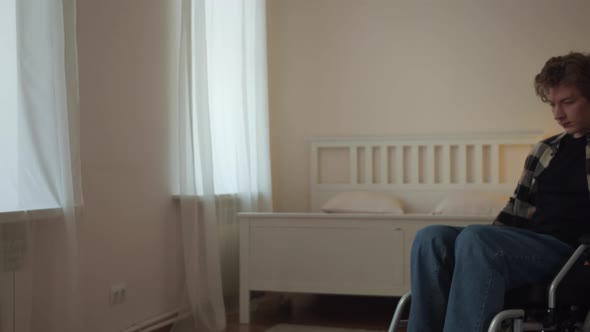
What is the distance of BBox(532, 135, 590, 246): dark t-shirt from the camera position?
1.78 m

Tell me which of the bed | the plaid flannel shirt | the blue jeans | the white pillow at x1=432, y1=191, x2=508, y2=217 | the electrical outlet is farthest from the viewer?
the white pillow at x1=432, y1=191, x2=508, y2=217

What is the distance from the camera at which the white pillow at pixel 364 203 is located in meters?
4.03

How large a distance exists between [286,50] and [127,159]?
79.5 inches

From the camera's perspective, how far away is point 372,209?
403 centimetres

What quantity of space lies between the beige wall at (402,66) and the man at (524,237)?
2.48 metres

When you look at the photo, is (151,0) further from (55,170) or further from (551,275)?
(551,275)

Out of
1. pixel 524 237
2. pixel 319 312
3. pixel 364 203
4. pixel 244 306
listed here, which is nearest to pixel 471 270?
pixel 524 237

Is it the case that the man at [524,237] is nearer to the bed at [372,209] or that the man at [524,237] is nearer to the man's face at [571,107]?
the man's face at [571,107]

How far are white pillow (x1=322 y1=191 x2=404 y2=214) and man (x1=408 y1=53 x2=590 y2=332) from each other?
204 cm

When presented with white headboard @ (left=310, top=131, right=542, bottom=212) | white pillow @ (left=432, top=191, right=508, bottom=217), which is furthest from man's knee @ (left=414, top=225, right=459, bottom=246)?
white headboard @ (left=310, top=131, right=542, bottom=212)

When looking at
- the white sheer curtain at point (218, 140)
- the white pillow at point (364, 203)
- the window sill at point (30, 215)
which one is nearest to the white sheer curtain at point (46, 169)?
the window sill at point (30, 215)

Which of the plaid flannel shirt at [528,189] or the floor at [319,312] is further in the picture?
the floor at [319,312]

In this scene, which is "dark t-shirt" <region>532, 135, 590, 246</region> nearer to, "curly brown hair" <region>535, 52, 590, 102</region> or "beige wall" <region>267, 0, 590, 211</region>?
"curly brown hair" <region>535, 52, 590, 102</region>

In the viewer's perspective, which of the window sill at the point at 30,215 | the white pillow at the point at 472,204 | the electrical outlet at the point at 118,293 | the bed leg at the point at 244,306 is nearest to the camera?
the window sill at the point at 30,215
